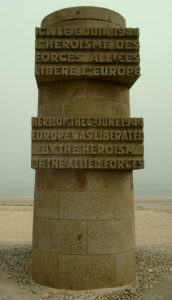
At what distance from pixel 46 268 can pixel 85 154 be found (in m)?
3.35

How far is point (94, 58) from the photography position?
8.13 meters

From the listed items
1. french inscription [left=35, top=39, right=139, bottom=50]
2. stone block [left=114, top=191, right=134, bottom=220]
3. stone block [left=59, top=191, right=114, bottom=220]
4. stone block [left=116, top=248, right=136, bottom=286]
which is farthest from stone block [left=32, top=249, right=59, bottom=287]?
french inscription [left=35, top=39, right=139, bottom=50]

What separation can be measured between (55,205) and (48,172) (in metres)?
0.95

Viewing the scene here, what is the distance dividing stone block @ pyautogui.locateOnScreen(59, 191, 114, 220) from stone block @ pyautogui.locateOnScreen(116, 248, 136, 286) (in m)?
1.22

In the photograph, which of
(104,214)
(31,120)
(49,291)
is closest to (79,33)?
(31,120)

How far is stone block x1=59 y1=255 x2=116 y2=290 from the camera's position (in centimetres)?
773

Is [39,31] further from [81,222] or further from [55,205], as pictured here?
[81,222]

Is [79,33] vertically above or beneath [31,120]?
above

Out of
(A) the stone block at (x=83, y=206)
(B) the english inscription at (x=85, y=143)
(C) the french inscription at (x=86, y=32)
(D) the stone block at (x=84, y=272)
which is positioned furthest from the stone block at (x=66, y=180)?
(C) the french inscription at (x=86, y=32)

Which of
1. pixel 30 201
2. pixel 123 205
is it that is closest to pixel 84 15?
pixel 123 205

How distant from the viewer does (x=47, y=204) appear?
8.27 meters

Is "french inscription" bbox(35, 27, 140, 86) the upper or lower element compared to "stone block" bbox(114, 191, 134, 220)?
upper

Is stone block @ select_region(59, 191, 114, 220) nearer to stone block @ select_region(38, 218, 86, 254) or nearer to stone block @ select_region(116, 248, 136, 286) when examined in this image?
stone block @ select_region(38, 218, 86, 254)

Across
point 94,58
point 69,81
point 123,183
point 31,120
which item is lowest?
point 123,183
